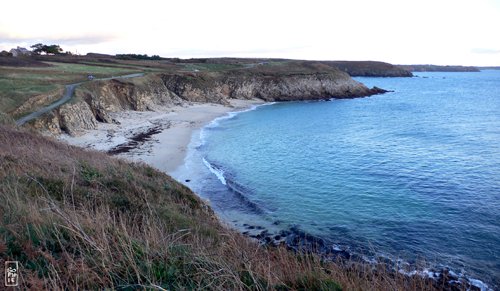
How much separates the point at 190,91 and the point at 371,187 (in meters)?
50.7

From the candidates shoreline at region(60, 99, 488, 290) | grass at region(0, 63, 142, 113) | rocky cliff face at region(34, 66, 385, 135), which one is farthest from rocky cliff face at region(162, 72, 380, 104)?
grass at region(0, 63, 142, 113)

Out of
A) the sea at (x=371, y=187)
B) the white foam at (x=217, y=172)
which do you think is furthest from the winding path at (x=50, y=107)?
the white foam at (x=217, y=172)

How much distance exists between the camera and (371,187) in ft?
77.5

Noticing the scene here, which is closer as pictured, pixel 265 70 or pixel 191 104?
pixel 191 104

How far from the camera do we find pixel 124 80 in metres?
54.5

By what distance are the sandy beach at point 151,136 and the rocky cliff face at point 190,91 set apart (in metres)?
1.58

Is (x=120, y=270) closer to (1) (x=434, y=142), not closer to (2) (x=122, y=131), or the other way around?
(2) (x=122, y=131)

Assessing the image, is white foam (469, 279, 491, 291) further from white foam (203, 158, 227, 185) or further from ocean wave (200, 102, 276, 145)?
ocean wave (200, 102, 276, 145)

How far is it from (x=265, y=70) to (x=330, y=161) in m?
65.5

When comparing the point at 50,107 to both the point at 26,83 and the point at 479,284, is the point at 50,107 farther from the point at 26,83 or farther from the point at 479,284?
Result: the point at 479,284

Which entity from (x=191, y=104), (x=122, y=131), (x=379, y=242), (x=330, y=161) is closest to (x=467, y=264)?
(x=379, y=242)

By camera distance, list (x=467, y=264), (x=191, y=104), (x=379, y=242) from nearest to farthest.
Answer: (x=467, y=264), (x=379, y=242), (x=191, y=104)

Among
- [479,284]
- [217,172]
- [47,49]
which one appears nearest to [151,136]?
[217,172]

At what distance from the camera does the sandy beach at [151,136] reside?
99.4 ft
